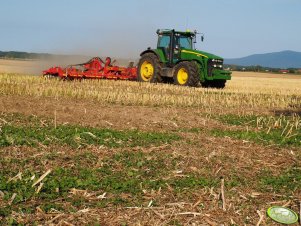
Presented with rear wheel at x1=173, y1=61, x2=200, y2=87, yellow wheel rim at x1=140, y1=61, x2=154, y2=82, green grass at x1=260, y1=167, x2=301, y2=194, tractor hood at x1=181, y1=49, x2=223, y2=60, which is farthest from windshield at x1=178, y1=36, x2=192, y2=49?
green grass at x1=260, y1=167, x2=301, y2=194

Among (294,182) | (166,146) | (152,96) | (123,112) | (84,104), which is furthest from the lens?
(152,96)

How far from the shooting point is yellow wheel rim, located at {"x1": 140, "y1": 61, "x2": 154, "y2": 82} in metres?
22.5

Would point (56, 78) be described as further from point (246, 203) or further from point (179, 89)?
point (246, 203)

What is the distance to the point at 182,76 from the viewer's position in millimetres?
20984

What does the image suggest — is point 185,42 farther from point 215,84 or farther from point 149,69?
point 215,84

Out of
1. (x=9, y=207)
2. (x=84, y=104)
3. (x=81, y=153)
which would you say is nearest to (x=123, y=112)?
(x=84, y=104)

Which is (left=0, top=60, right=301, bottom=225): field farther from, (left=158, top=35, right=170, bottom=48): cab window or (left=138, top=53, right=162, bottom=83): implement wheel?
(left=158, top=35, right=170, bottom=48): cab window

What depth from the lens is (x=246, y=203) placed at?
542cm

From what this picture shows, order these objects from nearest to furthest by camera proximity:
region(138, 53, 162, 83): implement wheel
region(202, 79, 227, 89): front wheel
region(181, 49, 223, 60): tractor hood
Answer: region(181, 49, 223, 60): tractor hood → region(138, 53, 162, 83): implement wheel → region(202, 79, 227, 89): front wheel

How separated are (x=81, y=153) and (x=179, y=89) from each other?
12.1 meters

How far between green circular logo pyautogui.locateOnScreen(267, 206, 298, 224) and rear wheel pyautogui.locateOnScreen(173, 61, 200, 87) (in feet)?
49.9

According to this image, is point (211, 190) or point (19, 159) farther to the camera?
point (19, 159)

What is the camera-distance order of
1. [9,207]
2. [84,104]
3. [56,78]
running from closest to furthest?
[9,207], [84,104], [56,78]

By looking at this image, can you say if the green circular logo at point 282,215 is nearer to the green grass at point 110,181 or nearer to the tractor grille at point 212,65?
the green grass at point 110,181
